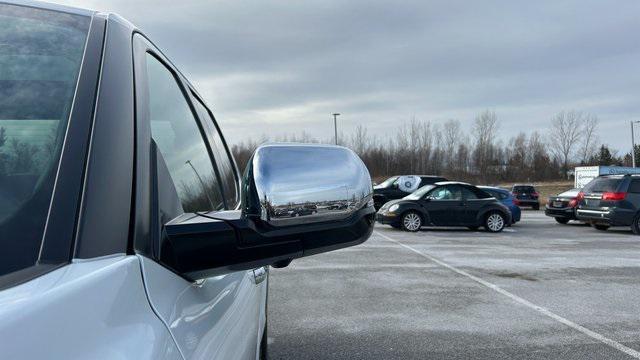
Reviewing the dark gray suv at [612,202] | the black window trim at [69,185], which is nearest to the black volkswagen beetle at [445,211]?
the dark gray suv at [612,202]

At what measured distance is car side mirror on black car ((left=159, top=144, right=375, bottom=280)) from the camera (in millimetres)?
1362

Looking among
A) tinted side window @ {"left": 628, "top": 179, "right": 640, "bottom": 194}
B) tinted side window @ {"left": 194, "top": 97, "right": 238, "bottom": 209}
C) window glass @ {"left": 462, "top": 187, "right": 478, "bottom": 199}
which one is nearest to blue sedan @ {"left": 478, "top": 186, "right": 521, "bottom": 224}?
window glass @ {"left": 462, "top": 187, "right": 478, "bottom": 199}

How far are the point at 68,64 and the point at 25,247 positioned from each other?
616 millimetres

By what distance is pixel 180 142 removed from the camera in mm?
2256

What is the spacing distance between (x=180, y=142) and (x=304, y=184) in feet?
3.22

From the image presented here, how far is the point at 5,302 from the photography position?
914mm

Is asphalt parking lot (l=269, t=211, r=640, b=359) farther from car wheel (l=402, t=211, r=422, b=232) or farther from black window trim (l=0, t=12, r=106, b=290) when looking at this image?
car wheel (l=402, t=211, r=422, b=232)

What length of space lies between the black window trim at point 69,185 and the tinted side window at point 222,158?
4.63 feet

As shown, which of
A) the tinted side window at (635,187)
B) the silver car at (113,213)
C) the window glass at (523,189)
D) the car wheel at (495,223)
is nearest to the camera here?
the silver car at (113,213)

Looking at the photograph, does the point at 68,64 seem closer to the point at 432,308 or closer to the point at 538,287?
the point at 432,308

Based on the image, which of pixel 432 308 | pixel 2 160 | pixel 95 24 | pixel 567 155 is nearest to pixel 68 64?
pixel 95 24

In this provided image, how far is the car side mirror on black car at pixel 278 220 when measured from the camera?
136 cm

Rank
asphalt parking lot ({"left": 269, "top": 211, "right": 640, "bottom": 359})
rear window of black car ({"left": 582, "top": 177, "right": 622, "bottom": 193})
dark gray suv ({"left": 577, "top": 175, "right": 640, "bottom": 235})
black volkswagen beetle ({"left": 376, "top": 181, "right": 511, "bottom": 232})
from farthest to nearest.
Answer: rear window of black car ({"left": 582, "top": 177, "right": 622, "bottom": 193}) < dark gray suv ({"left": 577, "top": 175, "right": 640, "bottom": 235}) < black volkswagen beetle ({"left": 376, "top": 181, "right": 511, "bottom": 232}) < asphalt parking lot ({"left": 269, "top": 211, "right": 640, "bottom": 359})

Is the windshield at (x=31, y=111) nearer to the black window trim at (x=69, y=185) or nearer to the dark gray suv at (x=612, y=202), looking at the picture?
the black window trim at (x=69, y=185)
